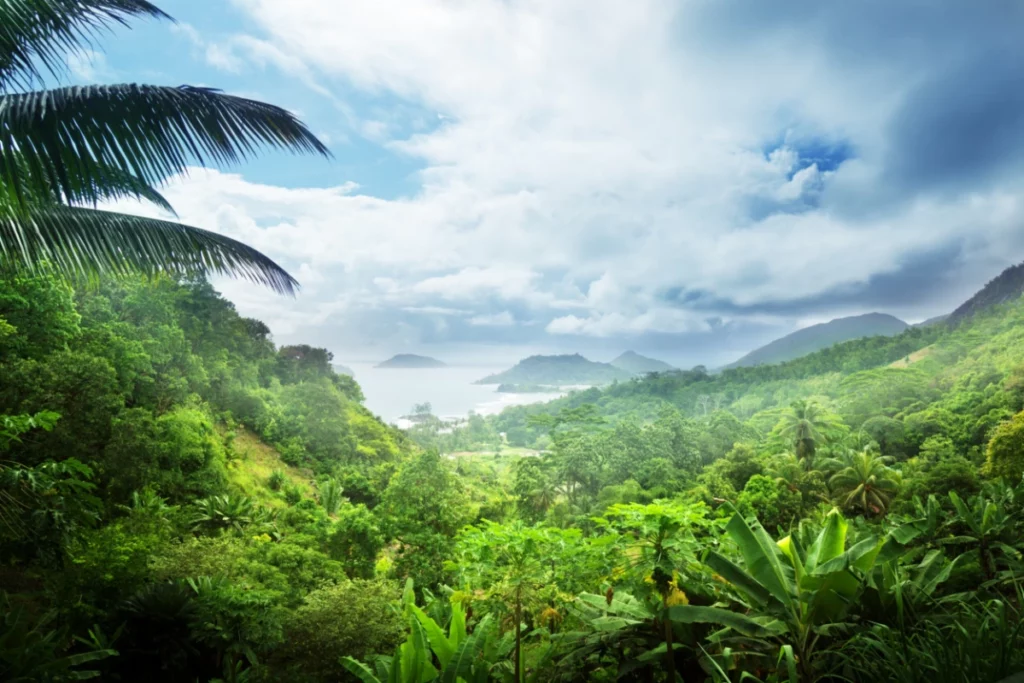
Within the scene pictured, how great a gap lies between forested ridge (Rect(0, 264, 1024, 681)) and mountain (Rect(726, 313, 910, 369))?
46cm

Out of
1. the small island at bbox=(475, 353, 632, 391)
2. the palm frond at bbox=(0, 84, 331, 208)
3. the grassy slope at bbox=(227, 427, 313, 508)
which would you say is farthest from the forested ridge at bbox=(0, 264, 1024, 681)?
the small island at bbox=(475, 353, 632, 391)

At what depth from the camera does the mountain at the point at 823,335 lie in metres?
11.7

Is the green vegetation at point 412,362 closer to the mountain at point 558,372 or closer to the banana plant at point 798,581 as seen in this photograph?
the mountain at point 558,372

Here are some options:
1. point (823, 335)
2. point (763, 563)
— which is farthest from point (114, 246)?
point (823, 335)

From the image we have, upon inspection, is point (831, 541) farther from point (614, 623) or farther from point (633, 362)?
point (633, 362)

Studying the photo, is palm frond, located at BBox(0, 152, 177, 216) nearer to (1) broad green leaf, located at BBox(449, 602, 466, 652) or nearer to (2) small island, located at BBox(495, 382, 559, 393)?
(1) broad green leaf, located at BBox(449, 602, 466, 652)

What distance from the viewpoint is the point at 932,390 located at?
7.07m

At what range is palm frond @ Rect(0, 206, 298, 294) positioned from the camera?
2.66 meters

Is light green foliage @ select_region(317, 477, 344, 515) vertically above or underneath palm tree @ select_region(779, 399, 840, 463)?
underneath

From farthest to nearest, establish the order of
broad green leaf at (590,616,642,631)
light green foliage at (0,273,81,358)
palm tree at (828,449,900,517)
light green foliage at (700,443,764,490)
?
light green foliage at (700,443,764,490), palm tree at (828,449,900,517), light green foliage at (0,273,81,358), broad green leaf at (590,616,642,631)

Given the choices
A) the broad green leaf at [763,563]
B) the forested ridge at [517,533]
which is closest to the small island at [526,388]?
the forested ridge at [517,533]

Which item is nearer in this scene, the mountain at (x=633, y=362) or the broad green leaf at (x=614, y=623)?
the broad green leaf at (x=614, y=623)

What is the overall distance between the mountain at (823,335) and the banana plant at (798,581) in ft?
26.5

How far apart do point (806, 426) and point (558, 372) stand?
18392 mm
